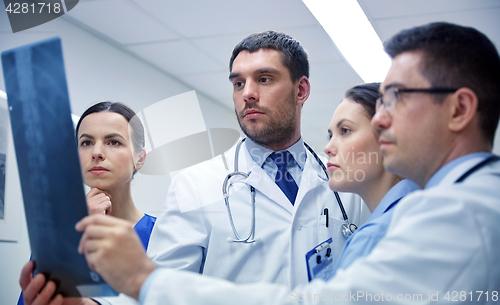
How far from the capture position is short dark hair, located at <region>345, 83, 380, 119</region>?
3.61 ft

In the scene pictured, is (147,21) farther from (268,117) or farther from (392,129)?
(392,129)

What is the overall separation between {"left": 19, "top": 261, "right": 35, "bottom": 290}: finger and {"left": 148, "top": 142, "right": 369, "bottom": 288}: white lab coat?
426 mm

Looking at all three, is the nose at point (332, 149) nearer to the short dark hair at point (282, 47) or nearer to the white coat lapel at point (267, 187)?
the white coat lapel at point (267, 187)

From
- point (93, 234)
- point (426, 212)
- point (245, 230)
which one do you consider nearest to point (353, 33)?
point (245, 230)

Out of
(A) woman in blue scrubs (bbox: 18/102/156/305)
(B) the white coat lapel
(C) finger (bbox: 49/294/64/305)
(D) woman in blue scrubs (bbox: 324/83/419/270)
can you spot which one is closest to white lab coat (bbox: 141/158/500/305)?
(C) finger (bbox: 49/294/64/305)

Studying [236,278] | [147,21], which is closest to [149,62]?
[147,21]

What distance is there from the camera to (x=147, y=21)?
2.62 meters

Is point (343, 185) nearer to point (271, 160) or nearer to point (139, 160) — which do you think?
point (271, 160)

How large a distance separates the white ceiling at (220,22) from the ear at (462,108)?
1.87 meters

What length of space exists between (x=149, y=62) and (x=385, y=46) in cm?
279

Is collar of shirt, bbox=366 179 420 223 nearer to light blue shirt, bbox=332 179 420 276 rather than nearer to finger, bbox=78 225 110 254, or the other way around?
light blue shirt, bbox=332 179 420 276

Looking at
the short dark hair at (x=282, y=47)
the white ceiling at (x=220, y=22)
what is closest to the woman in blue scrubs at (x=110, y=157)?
the short dark hair at (x=282, y=47)

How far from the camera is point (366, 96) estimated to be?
1114mm

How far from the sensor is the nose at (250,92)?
1.37 meters
